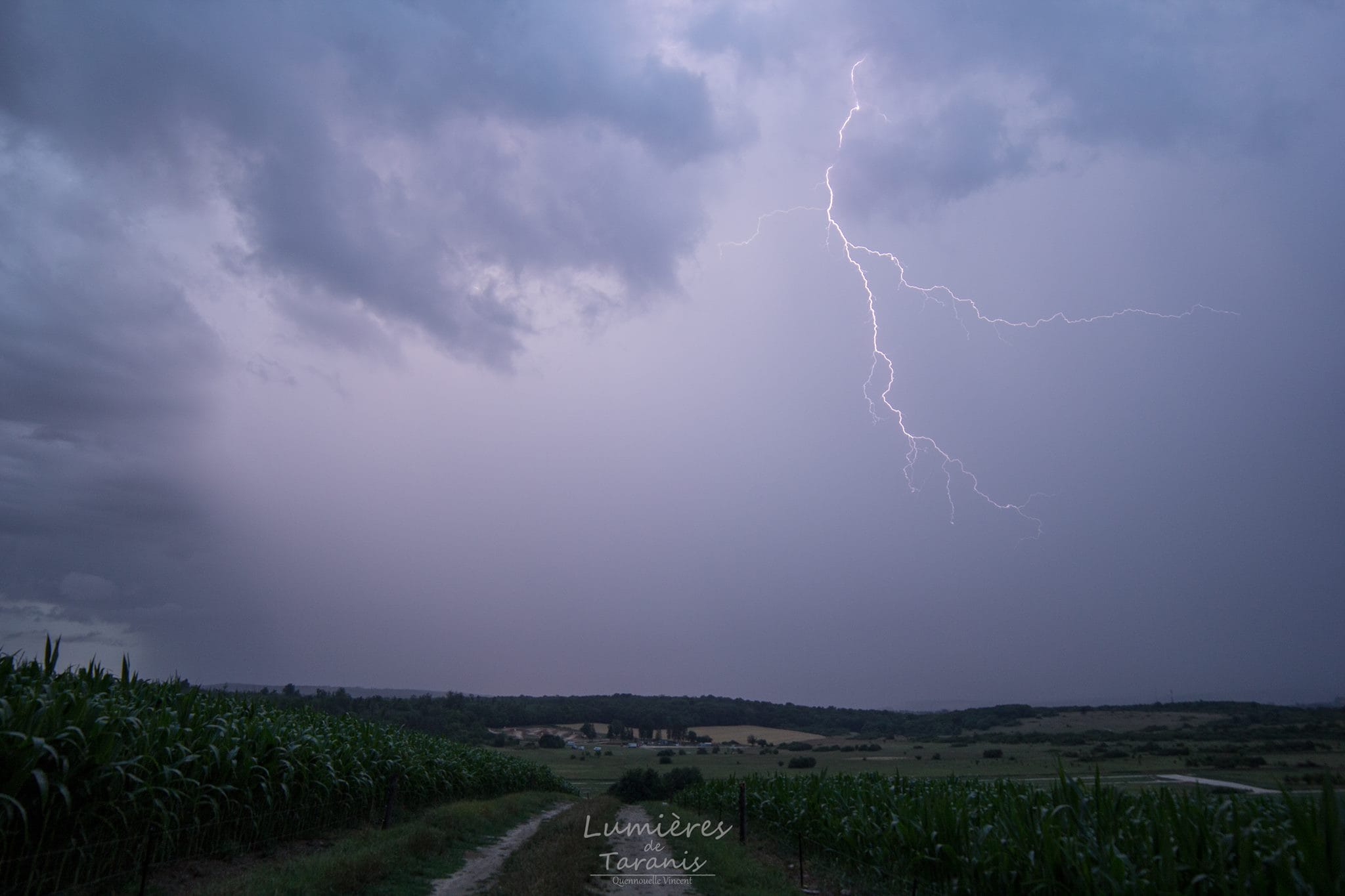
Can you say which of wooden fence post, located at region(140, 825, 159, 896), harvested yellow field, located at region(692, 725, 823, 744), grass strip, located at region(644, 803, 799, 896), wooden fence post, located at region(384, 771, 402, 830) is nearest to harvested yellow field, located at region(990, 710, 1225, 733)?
harvested yellow field, located at region(692, 725, 823, 744)

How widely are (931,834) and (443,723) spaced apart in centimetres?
6809

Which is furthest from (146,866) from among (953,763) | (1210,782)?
(953,763)

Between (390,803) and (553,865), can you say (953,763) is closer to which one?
(390,803)

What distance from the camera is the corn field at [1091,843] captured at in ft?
19.2

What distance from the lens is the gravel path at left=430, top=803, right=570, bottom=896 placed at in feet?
37.2

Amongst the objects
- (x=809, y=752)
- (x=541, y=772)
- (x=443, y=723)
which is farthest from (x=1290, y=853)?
(x=809, y=752)

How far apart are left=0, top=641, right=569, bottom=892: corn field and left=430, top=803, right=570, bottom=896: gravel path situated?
3.12 m

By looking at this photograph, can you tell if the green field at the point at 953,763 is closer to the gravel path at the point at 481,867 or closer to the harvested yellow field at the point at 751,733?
the harvested yellow field at the point at 751,733

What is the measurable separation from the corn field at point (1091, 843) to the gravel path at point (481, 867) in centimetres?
664

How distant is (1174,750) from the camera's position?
155 feet

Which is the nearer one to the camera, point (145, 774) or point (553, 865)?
point (145, 774)

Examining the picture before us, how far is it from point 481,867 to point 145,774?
729cm

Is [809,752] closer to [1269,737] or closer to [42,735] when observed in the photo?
[1269,737]

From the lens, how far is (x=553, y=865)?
12.1m
